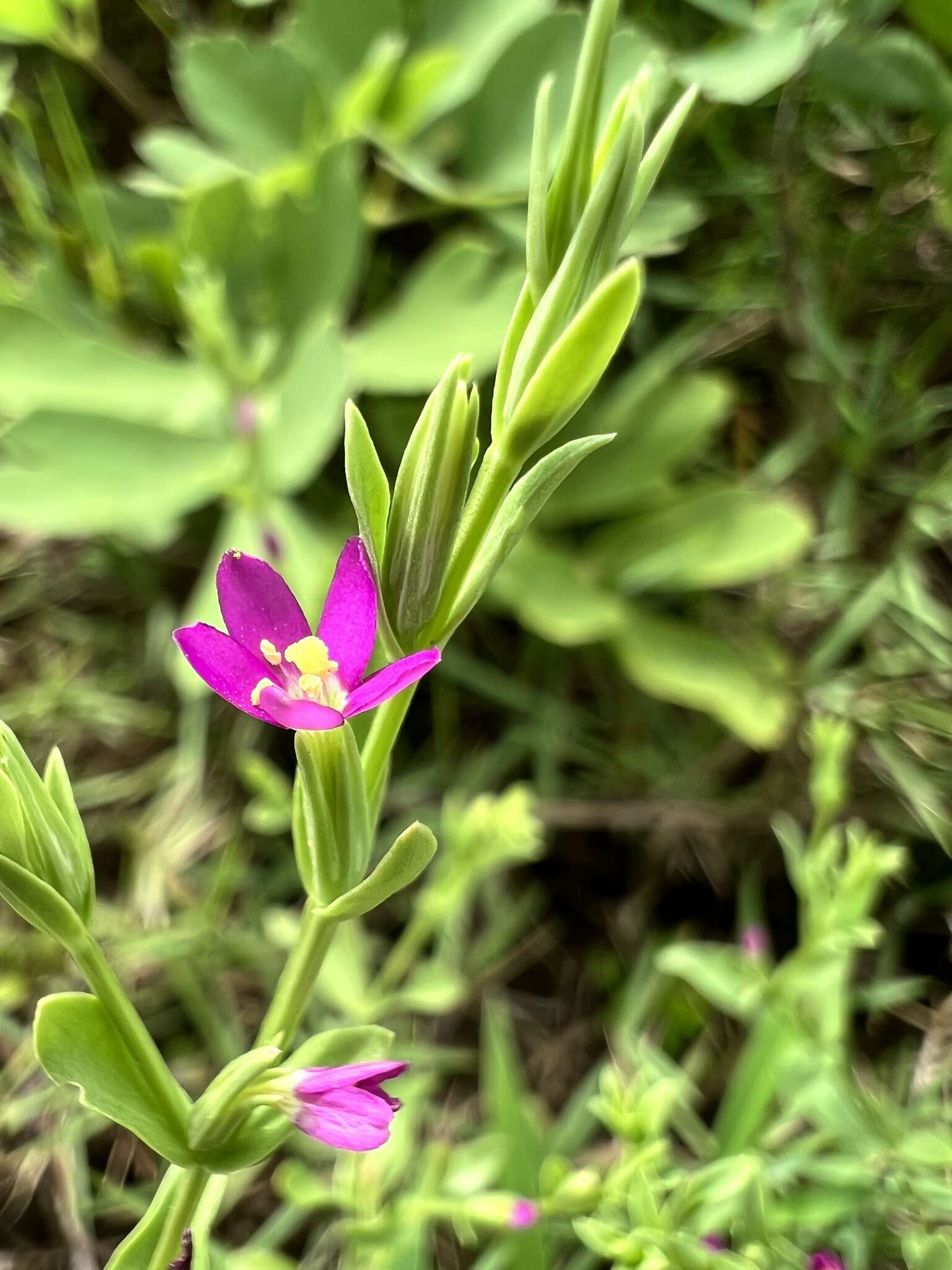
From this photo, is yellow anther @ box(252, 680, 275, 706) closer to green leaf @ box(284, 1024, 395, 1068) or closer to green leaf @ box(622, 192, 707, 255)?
green leaf @ box(284, 1024, 395, 1068)

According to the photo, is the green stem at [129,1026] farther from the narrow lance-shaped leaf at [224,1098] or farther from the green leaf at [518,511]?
the green leaf at [518,511]

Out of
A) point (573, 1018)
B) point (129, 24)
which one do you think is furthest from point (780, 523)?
point (129, 24)

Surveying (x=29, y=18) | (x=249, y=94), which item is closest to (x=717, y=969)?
(x=249, y=94)

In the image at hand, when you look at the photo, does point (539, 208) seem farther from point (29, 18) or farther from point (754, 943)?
point (29, 18)

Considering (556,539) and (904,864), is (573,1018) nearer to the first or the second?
(904,864)

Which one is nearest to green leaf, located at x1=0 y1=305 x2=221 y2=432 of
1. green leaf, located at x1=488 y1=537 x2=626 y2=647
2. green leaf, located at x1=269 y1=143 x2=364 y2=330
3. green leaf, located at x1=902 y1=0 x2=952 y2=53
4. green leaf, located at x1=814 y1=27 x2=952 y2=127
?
green leaf, located at x1=269 y1=143 x2=364 y2=330

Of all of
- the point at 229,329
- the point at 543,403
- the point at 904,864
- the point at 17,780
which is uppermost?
the point at 229,329
